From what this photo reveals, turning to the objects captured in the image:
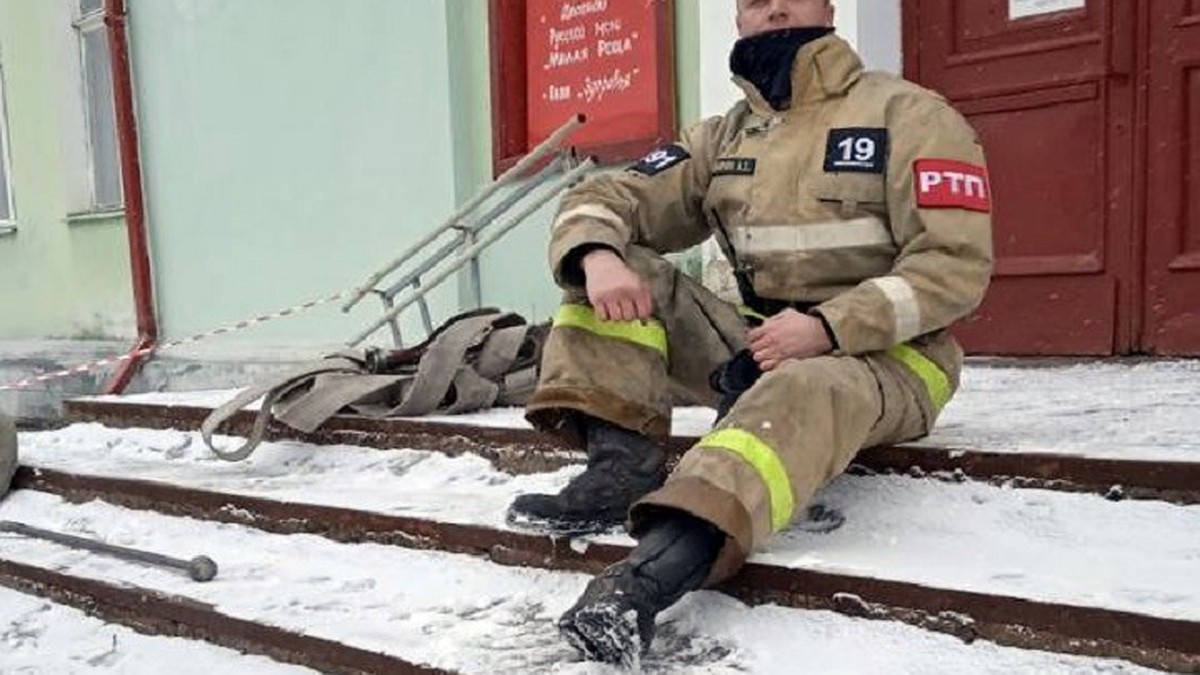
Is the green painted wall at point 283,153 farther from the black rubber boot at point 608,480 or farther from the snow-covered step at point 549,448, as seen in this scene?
the black rubber boot at point 608,480

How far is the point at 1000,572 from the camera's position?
1849mm

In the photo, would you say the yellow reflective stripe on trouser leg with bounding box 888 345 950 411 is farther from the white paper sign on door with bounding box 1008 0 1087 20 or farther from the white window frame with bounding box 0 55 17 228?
the white window frame with bounding box 0 55 17 228

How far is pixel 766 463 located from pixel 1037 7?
98.0 inches

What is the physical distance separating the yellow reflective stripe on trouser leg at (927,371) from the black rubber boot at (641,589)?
0.56 meters

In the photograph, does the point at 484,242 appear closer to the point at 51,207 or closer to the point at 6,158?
the point at 51,207

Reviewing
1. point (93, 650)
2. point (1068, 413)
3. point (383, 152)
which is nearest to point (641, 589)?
point (1068, 413)

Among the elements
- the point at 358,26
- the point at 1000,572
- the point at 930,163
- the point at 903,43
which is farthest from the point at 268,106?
the point at 1000,572

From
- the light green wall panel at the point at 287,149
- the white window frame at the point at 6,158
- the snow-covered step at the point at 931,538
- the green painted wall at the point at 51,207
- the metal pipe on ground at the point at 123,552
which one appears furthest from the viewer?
the white window frame at the point at 6,158

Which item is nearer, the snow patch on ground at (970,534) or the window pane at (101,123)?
the snow patch on ground at (970,534)

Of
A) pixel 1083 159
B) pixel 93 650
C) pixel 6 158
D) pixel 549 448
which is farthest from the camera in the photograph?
pixel 6 158

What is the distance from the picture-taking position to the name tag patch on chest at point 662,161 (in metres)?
2.37

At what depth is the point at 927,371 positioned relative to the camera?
2150 mm

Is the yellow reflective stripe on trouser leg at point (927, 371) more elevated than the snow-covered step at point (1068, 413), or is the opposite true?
the yellow reflective stripe on trouser leg at point (927, 371)

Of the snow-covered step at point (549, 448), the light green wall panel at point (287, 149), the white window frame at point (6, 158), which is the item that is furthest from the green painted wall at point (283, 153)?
the snow-covered step at point (549, 448)
